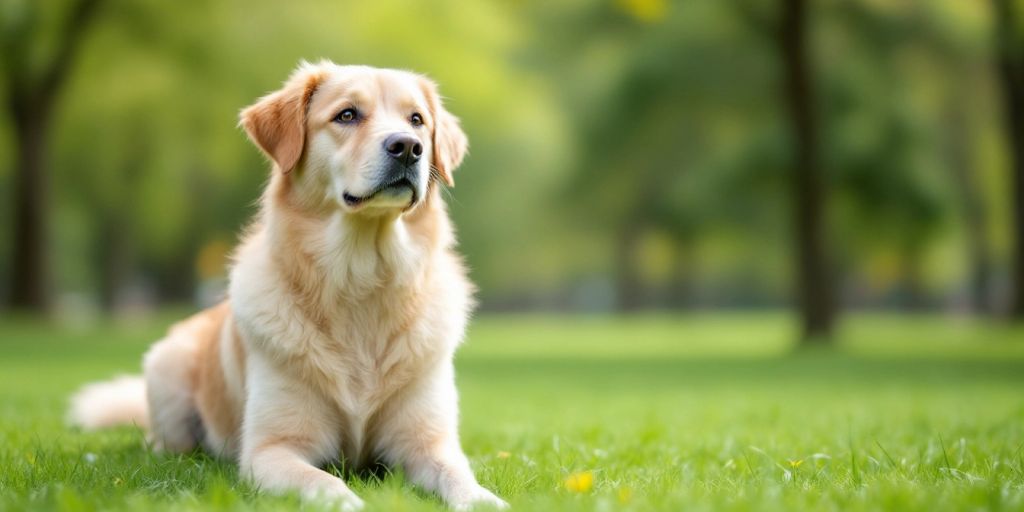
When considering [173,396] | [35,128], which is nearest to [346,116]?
[173,396]

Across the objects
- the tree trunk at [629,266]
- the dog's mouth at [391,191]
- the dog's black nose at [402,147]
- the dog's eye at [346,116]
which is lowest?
the tree trunk at [629,266]

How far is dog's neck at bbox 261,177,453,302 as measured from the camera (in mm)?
4441

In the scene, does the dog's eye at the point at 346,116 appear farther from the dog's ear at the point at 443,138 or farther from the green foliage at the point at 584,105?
the green foliage at the point at 584,105

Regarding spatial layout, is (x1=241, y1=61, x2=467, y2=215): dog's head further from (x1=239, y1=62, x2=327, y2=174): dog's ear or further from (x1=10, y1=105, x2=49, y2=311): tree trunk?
(x1=10, y1=105, x2=49, y2=311): tree trunk

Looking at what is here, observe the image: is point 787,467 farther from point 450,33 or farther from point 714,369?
point 450,33

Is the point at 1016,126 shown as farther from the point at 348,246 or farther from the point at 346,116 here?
the point at 348,246

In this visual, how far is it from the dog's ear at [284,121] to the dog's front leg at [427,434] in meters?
1.21

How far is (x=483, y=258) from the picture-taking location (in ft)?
104

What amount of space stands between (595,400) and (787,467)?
4.66m

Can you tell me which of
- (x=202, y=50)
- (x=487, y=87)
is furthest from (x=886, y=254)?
(x=202, y=50)

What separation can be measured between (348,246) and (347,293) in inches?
8.6

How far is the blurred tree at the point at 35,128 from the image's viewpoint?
18.3 metres

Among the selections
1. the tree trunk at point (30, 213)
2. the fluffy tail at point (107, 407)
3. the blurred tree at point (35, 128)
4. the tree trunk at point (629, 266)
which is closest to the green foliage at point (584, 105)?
the blurred tree at point (35, 128)

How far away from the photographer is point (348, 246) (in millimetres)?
4496
